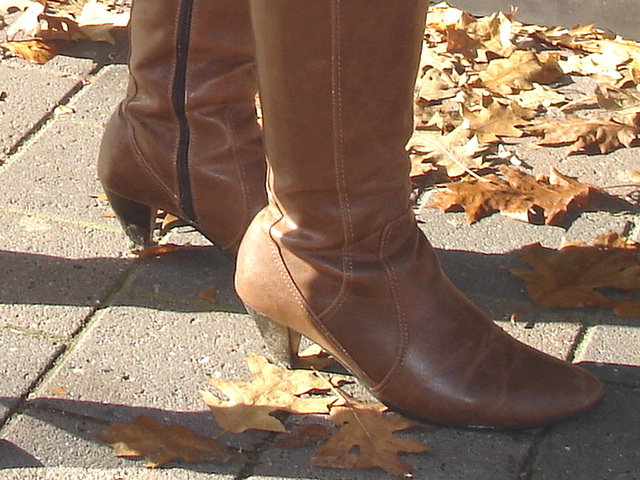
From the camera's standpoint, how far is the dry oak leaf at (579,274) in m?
2.09

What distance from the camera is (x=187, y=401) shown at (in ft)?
5.89

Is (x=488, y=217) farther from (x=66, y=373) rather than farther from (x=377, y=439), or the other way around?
(x=66, y=373)

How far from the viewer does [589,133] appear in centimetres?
275

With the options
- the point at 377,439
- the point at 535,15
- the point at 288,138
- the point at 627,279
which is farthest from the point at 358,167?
the point at 535,15

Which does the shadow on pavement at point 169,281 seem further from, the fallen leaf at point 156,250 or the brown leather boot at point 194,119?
the brown leather boot at point 194,119

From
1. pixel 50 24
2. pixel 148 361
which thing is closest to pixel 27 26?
pixel 50 24

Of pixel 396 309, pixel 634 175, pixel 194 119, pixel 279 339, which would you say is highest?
pixel 194 119

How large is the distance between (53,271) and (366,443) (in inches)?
31.3

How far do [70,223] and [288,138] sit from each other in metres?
0.87

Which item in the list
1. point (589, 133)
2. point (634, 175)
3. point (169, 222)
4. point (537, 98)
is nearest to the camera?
point (169, 222)

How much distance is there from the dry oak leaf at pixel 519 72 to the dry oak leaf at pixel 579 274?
0.90m

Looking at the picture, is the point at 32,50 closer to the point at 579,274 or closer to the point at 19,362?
the point at 19,362

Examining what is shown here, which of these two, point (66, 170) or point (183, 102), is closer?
point (183, 102)

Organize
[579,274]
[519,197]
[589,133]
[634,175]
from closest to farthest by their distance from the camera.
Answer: [579,274] → [519,197] → [634,175] → [589,133]
